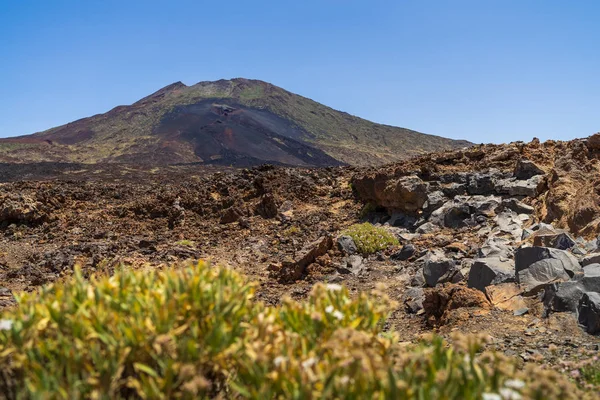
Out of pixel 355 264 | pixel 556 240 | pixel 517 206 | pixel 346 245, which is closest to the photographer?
pixel 556 240

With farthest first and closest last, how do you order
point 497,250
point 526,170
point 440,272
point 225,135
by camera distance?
point 225,135, point 526,170, point 497,250, point 440,272

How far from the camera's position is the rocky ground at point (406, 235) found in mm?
5652

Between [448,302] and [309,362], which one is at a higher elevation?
[309,362]

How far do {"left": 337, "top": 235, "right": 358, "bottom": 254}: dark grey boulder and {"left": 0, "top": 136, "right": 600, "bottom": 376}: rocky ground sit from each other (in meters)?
0.06

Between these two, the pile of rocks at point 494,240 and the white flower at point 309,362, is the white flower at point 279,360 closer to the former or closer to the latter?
the white flower at point 309,362

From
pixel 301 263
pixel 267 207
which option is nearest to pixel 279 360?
pixel 301 263

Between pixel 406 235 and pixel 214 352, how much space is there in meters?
9.61

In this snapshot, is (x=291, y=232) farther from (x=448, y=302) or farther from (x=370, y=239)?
(x=448, y=302)

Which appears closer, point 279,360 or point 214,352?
point 279,360

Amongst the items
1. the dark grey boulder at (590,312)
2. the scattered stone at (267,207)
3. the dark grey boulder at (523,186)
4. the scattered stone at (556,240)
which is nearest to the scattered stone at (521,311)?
the dark grey boulder at (590,312)

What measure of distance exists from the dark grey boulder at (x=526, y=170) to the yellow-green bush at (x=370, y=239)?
405 centimetres

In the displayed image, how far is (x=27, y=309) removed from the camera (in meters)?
2.46

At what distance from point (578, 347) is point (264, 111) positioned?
10486 cm

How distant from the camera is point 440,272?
750cm
